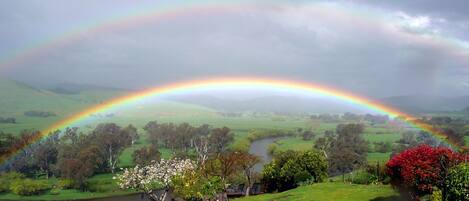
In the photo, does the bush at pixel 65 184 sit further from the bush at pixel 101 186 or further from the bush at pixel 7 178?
the bush at pixel 7 178

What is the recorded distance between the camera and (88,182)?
344ft

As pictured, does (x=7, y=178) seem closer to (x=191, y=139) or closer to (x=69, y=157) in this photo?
(x=69, y=157)

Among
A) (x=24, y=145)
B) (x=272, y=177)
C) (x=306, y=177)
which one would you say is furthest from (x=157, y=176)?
(x=24, y=145)

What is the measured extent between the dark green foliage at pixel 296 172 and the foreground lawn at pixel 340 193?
10362mm

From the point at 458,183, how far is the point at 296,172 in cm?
3763

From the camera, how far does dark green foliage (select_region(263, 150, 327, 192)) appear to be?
2933 inches

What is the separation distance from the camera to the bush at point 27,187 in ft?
322

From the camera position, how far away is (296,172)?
7438 cm

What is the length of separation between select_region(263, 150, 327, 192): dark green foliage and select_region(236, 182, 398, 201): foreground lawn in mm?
10362

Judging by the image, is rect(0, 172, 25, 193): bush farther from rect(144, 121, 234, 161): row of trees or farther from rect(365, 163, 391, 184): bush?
rect(365, 163, 391, 184): bush

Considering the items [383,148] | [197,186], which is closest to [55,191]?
[197,186]

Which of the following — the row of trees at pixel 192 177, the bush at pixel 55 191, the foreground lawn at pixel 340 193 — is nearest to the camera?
the foreground lawn at pixel 340 193

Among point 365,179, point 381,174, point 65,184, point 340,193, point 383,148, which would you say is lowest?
point 65,184

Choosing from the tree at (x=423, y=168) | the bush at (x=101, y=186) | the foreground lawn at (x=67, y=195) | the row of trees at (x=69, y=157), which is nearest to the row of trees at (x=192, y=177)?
the tree at (x=423, y=168)
